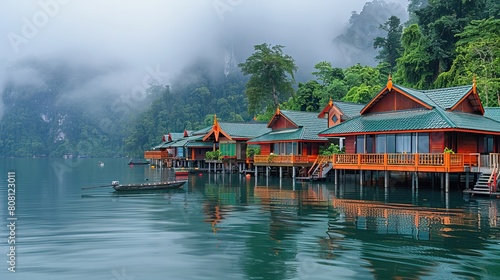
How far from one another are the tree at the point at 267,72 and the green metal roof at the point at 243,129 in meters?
13.8

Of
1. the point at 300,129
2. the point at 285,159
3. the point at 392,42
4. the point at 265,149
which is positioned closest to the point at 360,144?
the point at 285,159

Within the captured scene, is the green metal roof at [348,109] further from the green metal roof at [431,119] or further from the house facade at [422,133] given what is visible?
the green metal roof at [431,119]

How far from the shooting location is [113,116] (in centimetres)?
19475

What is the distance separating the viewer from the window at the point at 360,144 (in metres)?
→ 36.0

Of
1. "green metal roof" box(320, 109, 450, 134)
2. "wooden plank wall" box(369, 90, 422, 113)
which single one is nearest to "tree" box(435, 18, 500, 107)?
"wooden plank wall" box(369, 90, 422, 113)

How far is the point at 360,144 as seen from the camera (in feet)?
120

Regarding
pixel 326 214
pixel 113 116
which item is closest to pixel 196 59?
pixel 113 116

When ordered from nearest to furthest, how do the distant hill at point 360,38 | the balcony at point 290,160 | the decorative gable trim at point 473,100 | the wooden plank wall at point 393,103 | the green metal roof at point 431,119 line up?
1. the green metal roof at point 431,119
2. the decorative gable trim at point 473,100
3. the wooden plank wall at point 393,103
4. the balcony at point 290,160
5. the distant hill at point 360,38

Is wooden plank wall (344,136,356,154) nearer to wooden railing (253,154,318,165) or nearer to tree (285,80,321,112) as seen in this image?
wooden railing (253,154,318,165)

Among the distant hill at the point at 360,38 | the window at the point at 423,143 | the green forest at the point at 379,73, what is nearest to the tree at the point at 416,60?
the green forest at the point at 379,73

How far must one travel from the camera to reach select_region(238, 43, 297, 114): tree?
7375cm

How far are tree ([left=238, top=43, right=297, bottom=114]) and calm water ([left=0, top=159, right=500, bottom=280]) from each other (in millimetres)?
47968

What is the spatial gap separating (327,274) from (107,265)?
6020 mm

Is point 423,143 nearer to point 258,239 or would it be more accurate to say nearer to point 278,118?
point 258,239
